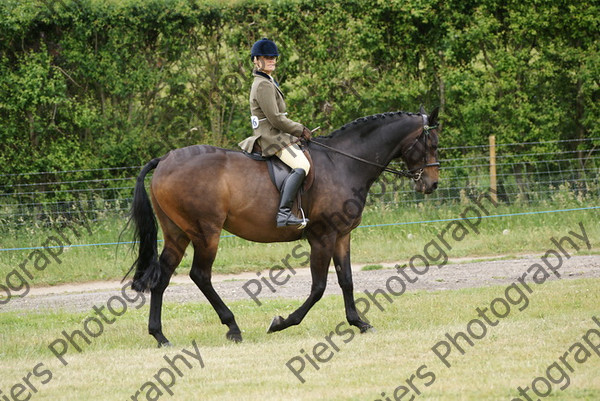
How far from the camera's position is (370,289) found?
34.2 feet

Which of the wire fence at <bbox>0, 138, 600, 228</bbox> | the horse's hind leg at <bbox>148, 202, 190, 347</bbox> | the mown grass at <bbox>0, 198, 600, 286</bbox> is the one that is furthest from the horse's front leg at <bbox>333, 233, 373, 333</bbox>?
the wire fence at <bbox>0, 138, 600, 228</bbox>

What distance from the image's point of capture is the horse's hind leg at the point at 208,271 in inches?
313

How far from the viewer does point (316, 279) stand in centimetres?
802

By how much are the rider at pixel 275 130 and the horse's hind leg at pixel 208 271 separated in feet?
2.33

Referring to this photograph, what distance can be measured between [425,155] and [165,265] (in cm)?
289

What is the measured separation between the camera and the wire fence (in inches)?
550

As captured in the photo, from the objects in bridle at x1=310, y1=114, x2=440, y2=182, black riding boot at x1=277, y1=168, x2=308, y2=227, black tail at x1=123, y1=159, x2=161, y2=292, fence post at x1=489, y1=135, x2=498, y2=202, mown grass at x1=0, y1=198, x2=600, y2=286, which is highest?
bridle at x1=310, y1=114, x2=440, y2=182

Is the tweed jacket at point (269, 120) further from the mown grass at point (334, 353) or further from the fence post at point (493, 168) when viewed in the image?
the fence post at point (493, 168)

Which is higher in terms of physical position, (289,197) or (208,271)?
(289,197)

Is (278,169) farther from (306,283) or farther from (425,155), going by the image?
(306,283)

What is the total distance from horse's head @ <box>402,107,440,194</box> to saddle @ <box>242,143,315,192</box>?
1.06 metres

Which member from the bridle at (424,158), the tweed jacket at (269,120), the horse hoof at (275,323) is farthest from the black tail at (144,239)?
the bridle at (424,158)

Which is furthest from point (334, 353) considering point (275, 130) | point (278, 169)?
point (275, 130)

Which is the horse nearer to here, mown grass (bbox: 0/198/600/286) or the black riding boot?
the black riding boot
